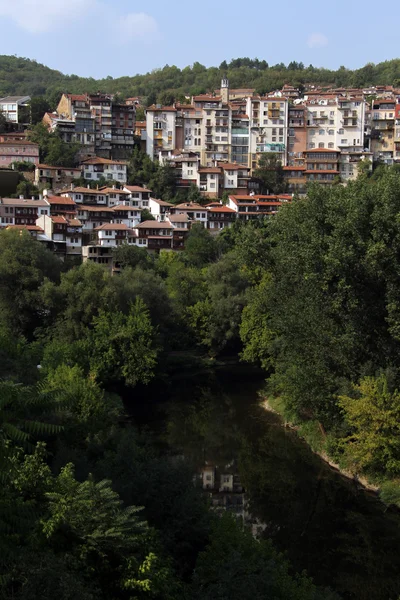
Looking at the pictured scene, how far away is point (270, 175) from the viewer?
6131cm

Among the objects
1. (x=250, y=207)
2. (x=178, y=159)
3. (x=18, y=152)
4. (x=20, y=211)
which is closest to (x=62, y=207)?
(x=20, y=211)

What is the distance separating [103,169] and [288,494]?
42.7m

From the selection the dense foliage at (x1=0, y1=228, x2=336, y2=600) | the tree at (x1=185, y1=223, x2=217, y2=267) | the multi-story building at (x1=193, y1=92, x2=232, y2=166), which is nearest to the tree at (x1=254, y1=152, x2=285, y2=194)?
the multi-story building at (x1=193, y1=92, x2=232, y2=166)

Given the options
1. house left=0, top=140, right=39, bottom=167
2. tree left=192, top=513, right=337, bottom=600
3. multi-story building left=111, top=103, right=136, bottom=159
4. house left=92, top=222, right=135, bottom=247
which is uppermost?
multi-story building left=111, top=103, right=136, bottom=159

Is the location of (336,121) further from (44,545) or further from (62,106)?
(44,545)

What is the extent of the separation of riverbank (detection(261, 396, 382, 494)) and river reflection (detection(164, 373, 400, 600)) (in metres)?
0.23

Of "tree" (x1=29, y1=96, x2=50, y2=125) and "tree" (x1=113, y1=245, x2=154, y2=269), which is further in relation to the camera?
"tree" (x1=29, y1=96, x2=50, y2=125)

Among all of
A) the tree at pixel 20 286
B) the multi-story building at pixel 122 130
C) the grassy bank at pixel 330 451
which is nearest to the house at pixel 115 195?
the multi-story building at pixel 122 130

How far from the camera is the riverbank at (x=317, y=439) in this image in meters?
18.8

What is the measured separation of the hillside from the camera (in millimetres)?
101431

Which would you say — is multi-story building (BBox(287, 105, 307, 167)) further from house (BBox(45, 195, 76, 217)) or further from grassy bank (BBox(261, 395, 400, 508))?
grassy bank (BBox(261, 395, 400, 508))

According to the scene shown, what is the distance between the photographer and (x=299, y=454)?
21688 millimetres

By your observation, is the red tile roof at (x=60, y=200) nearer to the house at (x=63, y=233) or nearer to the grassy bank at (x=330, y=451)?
the house at (x=63, y=233)

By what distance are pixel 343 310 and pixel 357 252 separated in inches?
75.9
